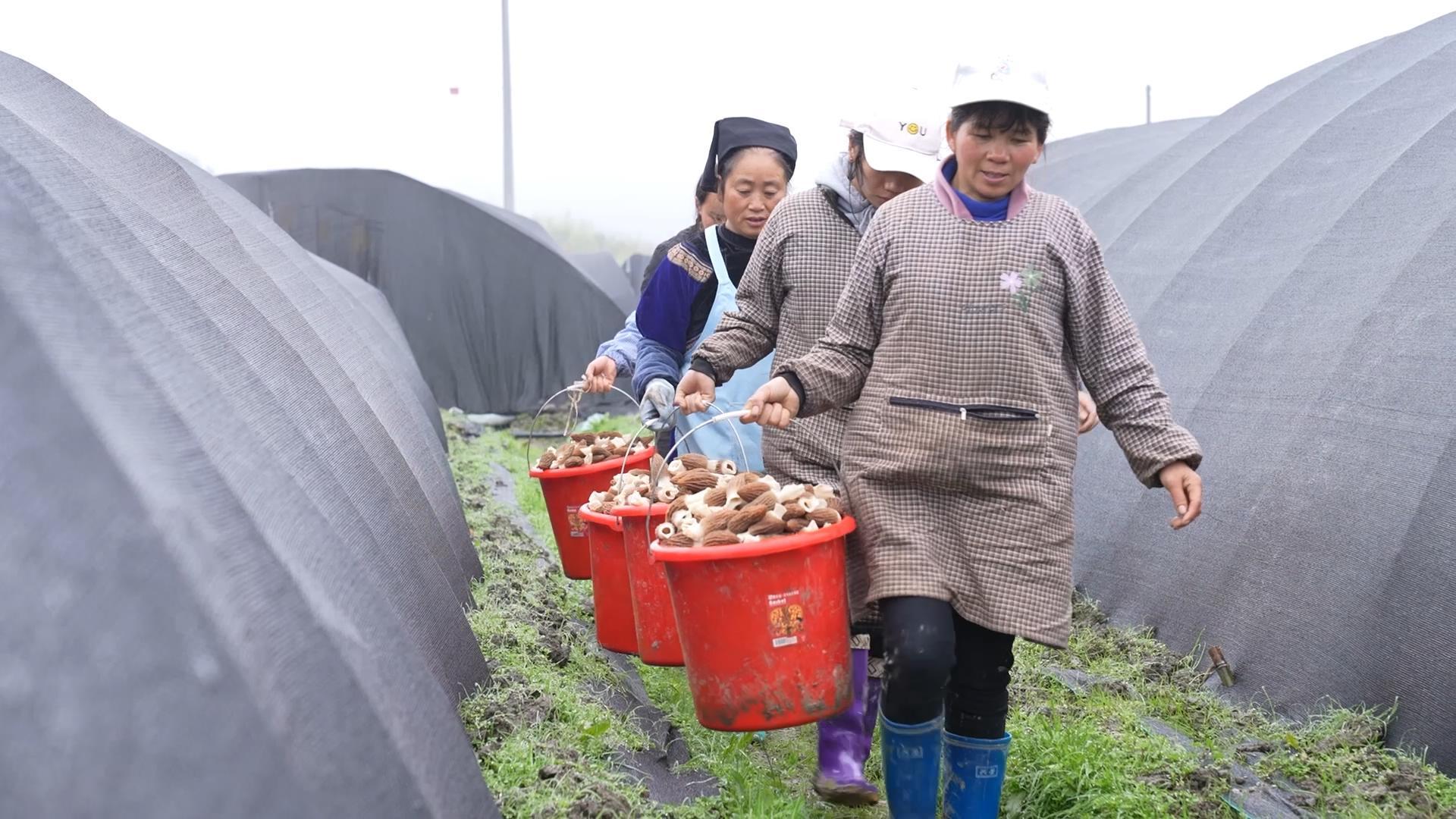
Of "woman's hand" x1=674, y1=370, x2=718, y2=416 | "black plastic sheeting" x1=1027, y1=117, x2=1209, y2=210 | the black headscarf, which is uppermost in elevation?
the black headscarf

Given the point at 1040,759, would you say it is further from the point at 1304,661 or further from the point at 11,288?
the point at 11,288

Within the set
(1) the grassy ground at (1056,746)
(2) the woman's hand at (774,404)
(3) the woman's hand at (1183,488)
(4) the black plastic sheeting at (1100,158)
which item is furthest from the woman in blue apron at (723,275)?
(4) the black plastic sheeting at (1100,158)

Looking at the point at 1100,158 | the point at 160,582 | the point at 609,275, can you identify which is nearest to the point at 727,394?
the point at 160,582

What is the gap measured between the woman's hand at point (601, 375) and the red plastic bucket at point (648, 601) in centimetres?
72

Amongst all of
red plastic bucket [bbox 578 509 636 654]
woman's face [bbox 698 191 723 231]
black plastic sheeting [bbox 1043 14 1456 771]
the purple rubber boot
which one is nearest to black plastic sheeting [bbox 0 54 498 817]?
the purple rubber boot

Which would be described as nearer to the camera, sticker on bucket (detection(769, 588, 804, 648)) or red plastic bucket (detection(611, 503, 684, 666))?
sticker on bucket (detection(769, 588, 804, 648))

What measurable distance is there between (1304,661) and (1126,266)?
3512 mm

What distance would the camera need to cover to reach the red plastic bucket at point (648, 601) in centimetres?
357

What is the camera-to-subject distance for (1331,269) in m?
4.86

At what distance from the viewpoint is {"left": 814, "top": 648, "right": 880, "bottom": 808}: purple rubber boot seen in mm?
3230

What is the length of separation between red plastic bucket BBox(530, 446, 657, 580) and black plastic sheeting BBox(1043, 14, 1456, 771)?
2058mm

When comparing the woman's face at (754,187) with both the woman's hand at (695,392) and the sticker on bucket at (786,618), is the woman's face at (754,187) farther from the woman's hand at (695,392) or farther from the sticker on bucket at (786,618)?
the sticker on bucket at (786,618)

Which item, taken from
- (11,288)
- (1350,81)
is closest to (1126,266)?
(1350,81)

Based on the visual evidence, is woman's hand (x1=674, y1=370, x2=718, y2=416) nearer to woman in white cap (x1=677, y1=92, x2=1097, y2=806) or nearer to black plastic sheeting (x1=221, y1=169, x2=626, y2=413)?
woman in white cap (x1=677, y1=92, x2=1097, y2=806)
